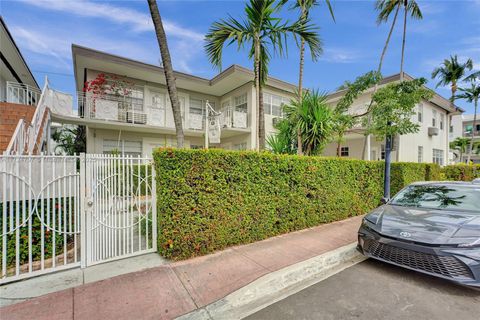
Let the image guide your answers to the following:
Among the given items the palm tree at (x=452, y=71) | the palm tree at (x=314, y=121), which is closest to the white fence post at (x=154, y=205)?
the palm tree at (x=314, y=121)

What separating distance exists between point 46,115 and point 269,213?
847cm

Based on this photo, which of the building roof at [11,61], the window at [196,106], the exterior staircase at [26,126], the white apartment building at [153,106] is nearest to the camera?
the exterior staircase at [26,126]

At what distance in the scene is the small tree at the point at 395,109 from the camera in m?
6.96

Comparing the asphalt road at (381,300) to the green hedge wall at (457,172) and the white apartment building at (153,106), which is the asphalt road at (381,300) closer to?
the white apartment building at (153,106)

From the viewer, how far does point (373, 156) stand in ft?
48.5

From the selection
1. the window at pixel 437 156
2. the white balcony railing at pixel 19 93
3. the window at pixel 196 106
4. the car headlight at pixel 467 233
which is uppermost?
the window at pixel 196 106

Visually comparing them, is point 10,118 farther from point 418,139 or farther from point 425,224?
point 418,139

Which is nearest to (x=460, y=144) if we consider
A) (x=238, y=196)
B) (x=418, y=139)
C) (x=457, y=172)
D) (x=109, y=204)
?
(x=418, y=139)

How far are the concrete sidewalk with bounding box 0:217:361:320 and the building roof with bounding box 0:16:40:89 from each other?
→ 29.1 feet

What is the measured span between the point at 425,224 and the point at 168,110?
11859 mm

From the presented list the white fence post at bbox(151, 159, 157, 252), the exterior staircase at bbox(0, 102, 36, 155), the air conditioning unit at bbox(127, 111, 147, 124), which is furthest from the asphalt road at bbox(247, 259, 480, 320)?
the air conditioning unit at bbox(127, 111, 147, 124)

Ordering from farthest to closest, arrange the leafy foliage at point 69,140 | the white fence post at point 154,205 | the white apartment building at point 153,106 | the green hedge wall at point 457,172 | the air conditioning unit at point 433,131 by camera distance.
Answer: the air conditioning unit at point 433,131 → the leafy foliage at point 69,140 → the green hedge wall at point 457,172 → the white apartment building at point 153,106 → the white fence post at point 154,205

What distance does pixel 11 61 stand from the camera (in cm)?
911

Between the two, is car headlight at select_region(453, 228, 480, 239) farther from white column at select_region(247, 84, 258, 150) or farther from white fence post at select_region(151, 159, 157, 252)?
white column at select_region(247, 84, 258, 150)
